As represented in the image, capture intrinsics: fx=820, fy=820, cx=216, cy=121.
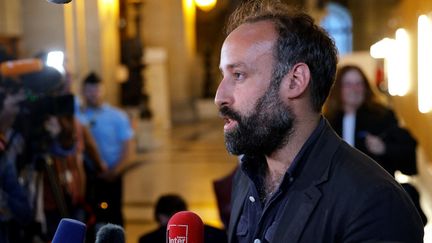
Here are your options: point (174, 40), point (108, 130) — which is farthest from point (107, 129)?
point (174, 40)

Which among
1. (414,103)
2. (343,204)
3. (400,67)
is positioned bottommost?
(414,103)

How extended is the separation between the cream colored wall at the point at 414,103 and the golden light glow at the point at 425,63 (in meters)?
0.14

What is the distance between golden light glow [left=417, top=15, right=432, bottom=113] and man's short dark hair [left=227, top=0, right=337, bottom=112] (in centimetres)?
798

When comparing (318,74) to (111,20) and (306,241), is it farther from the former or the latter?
(111,20)

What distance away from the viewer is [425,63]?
10.9 metres

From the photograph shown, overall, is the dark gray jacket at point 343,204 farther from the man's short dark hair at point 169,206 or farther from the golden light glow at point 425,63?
the golden light glow at point 425,63

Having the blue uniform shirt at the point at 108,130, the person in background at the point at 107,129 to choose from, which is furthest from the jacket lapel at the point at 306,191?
the blue uniform shirt at the point at 108,130

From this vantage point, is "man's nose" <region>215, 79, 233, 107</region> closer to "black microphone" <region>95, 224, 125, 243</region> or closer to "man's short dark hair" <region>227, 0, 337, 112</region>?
"man's short dark hair" <region>227, 0, 337, 112</region>

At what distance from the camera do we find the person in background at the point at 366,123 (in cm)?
469

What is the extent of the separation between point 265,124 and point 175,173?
11833mm

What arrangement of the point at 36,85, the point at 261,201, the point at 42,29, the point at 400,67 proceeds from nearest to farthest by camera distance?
the point at 261,201 < the point at 36,85 < the point at 42,29 < the point at 400,67

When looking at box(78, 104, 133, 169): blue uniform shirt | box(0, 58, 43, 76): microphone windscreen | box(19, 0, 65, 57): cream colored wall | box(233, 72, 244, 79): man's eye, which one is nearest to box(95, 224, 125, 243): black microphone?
box(233, 72, 244, 79): man's eye

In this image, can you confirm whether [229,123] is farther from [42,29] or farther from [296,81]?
[42,29]

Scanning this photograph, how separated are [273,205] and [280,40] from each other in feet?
1.33
